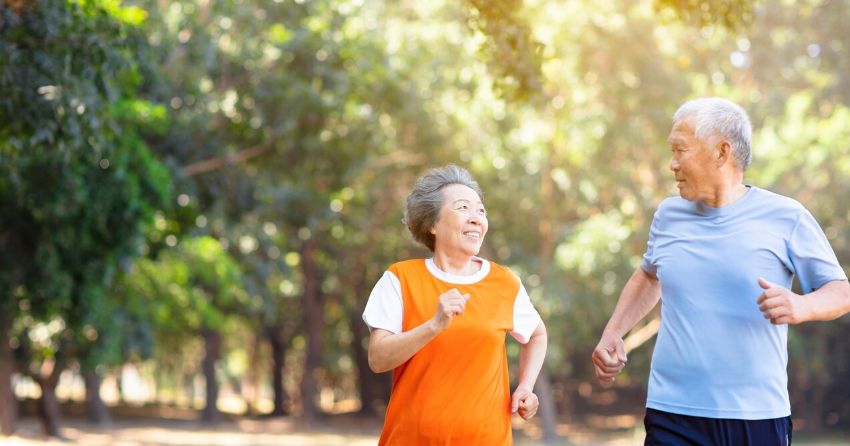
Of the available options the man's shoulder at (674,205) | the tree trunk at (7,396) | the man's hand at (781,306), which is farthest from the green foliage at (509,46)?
the tree trunk at (7,396)

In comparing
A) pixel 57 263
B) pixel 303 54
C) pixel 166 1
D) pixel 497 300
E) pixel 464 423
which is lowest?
pixel 464 423

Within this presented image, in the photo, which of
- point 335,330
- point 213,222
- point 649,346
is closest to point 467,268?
point 213,222

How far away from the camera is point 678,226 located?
4.87m

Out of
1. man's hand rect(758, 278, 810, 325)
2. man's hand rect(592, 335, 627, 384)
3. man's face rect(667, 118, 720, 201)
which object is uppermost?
man's face rect(667, 118, 720, 201)

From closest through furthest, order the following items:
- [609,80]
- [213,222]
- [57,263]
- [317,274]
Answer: [57,263]
[213,222]
[609,80]
[317,274]

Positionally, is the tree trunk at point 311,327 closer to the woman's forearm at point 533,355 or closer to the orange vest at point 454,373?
the woman's forearm at point 533,355

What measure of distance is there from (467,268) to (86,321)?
15838 mm

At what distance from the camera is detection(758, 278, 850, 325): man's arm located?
4.23 metres

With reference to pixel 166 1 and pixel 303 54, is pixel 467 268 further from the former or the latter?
pixel 166 1

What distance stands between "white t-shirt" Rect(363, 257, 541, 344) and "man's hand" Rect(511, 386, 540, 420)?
231 millimetres

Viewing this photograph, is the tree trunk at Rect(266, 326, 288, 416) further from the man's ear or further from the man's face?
the man's ear

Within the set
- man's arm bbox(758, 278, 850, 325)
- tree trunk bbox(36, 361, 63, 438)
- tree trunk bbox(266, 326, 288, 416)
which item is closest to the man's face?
man's arm bbox(758, 278, 850, 325)

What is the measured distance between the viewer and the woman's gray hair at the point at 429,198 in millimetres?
4832

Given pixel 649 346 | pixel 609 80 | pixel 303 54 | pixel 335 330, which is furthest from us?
pixel 335 330
